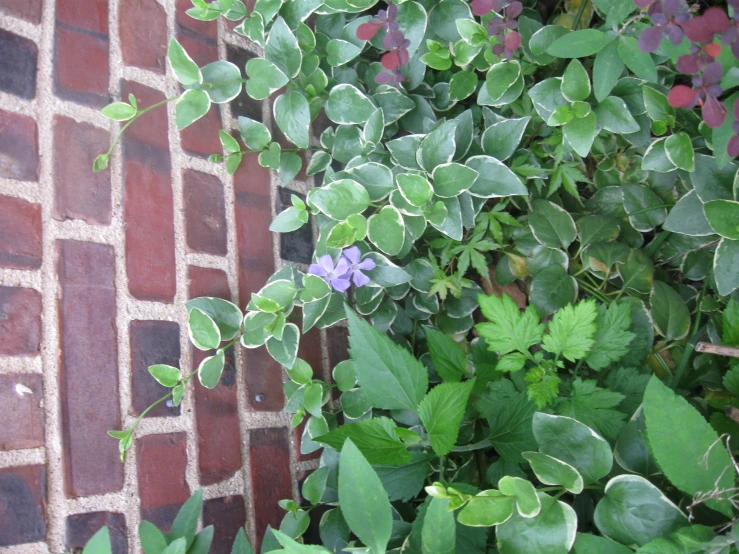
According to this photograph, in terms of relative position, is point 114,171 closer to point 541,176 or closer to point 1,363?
point 1,363

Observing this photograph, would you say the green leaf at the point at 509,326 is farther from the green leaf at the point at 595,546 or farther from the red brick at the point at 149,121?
the red brick at the point at 149,121

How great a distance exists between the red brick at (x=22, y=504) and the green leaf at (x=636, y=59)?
96 cm

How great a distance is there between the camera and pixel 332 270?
0.90m

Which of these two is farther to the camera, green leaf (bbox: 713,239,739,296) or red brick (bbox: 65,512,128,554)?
green leaf (bbox: 713,239,739,296)

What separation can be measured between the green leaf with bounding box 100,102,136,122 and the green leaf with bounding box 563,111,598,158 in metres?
0.66

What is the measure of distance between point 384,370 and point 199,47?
2.00 ft

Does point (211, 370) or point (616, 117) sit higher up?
point (616, 117)

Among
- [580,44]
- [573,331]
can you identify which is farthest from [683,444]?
[580,44]

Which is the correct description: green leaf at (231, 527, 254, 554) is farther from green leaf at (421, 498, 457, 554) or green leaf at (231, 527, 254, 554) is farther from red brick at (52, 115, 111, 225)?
red brick at (52, 115, 111, 225)

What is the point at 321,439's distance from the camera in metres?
0.81

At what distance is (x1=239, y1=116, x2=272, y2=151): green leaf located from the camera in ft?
3.08

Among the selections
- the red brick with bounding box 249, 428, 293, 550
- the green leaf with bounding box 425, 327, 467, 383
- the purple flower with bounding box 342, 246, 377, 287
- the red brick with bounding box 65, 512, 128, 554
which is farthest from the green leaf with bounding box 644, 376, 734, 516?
the red brick with bounding box 65, 512, 128, 554

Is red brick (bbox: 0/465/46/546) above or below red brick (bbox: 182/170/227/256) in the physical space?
below

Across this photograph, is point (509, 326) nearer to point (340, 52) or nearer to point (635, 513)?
point (635, 513)
